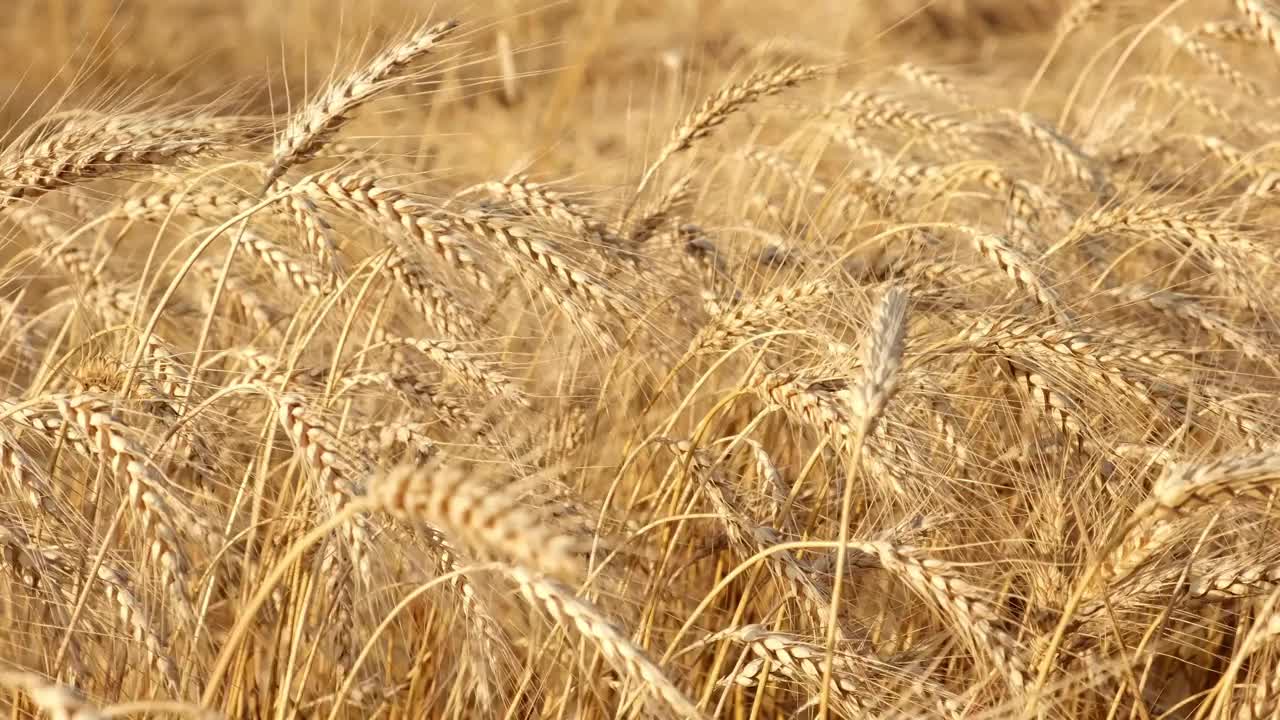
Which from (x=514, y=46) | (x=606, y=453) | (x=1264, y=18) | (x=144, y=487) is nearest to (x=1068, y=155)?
(x=1264, y=18)

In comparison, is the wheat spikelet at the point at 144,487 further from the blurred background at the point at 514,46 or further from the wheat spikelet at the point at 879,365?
the blurred background at the point at 514,46

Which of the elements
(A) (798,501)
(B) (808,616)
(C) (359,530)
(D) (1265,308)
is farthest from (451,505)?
(D) (1265,308)

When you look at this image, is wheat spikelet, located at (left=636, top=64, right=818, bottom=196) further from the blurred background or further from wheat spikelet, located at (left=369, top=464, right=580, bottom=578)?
the blurred background

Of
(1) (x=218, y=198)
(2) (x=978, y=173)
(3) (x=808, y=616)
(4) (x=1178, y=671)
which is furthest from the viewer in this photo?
(2) (x=978, y=173)

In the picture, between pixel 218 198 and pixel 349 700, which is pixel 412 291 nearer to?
pixel 218 198

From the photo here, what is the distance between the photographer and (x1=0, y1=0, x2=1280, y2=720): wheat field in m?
1.51

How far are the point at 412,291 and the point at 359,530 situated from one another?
564mm

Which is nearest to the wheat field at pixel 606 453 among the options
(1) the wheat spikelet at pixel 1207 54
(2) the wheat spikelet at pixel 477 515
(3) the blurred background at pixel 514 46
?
(2) the wheat spikelet at pixel 477 515

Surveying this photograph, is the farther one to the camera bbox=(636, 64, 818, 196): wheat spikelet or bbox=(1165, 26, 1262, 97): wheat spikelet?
bbox=(1165, 26, 1262, 97): wheat spikelet

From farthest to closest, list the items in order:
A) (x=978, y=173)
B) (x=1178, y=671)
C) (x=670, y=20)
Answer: (x=670, y=20) < (x=978, y=173) < (x=1178, y=671)

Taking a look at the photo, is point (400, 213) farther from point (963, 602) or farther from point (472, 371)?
point (963, 602)

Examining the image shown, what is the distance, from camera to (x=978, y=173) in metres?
2.85

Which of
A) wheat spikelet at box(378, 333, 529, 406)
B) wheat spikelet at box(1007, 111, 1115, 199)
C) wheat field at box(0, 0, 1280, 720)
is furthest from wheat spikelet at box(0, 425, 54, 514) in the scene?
wheat spikelet at box(1007, 111, 1115, 199)

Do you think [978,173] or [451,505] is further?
[978,173]
